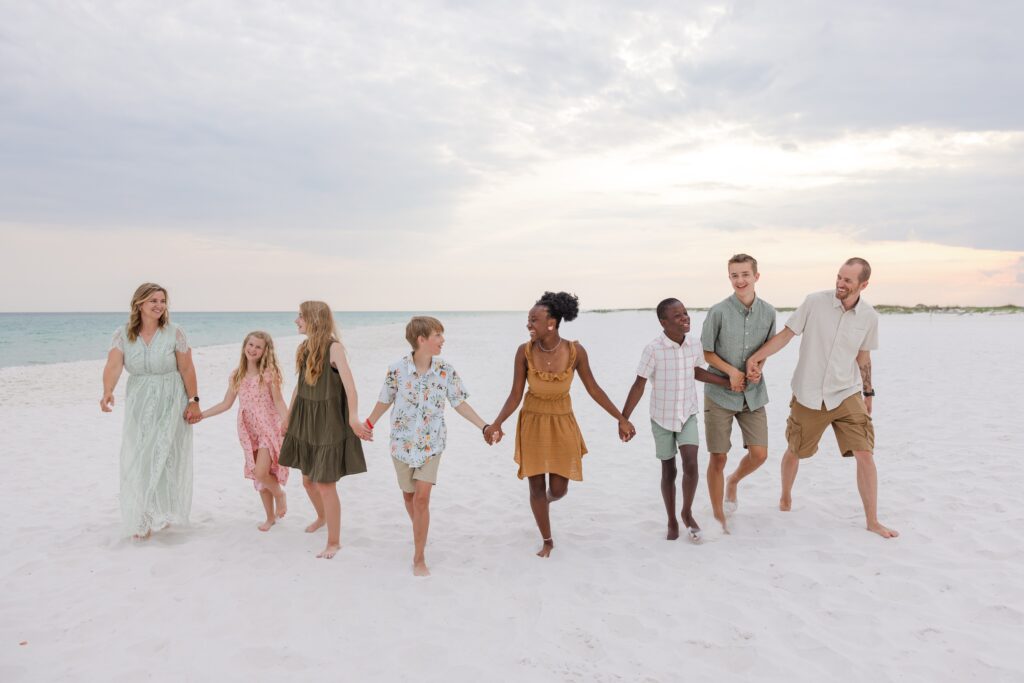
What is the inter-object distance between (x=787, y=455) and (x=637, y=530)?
156 cm

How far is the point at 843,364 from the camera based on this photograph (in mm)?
4969

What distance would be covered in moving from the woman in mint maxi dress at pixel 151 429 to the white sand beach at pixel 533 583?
0.85ft

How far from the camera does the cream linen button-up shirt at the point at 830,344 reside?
4949 millimetres

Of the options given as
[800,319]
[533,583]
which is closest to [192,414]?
[533,583]

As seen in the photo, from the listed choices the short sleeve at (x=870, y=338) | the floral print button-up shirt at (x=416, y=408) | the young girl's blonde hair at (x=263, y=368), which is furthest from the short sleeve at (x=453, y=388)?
the short sleeve at (x=870, y=338)

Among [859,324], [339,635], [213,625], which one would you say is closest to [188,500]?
[213,625]

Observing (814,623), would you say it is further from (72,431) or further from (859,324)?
(72,431)

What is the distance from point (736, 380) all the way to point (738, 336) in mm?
376

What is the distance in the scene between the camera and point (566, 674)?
3.28 metres

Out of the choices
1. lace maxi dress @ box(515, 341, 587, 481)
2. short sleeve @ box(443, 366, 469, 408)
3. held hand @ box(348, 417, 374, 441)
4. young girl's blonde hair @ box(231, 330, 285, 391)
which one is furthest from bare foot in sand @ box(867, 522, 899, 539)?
young girl's blonde hair @ box(231, 330, 285, 391)

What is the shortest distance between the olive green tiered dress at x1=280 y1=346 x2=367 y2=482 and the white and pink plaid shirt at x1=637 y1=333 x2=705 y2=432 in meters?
2.44

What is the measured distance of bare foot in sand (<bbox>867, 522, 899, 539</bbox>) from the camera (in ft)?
15.8

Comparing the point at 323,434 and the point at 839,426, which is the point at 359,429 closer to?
the point at 323,434

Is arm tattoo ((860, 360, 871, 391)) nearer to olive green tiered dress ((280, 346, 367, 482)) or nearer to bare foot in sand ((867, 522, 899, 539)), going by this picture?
bare foot in sand ((867, 522, 899, 539))
